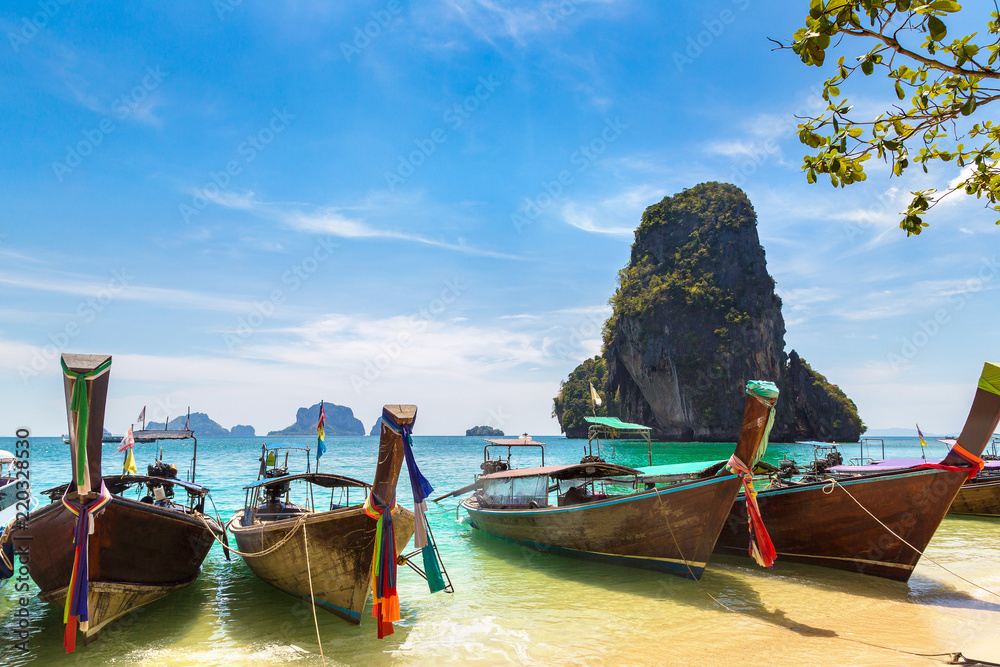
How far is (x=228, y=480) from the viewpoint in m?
31.2

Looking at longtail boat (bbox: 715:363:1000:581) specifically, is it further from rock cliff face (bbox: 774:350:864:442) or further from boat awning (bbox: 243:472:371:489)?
rock cliff face (bbox: 774:350:864:442)

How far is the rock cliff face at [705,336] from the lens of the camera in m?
64.9

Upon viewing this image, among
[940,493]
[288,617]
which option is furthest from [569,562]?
[940,493]

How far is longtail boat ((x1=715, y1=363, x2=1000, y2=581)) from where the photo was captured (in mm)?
8047

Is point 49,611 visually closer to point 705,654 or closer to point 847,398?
point 705,654

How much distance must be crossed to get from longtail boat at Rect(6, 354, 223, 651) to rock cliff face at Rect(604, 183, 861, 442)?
63.4 m

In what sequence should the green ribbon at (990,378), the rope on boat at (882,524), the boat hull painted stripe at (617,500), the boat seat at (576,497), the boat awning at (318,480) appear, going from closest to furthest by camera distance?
the green ribbon at (990,378), the boat hull painted stripe at (617,500), the rope on boat at (882,524), the boat awning at (318,480), the boat seat at (576,497)

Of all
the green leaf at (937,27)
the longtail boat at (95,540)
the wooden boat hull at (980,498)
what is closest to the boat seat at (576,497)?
the longtail boat at (95,540)

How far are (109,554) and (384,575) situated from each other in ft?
12.3

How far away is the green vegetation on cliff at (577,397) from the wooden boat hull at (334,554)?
8377 centimetres

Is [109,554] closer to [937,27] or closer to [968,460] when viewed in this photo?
[937,27]

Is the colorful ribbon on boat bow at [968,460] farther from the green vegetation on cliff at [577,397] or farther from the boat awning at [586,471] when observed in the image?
the green vegetation on cliff at [577,397]

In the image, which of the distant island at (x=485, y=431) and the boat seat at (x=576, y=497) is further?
the distant island at (x=485, y=431)

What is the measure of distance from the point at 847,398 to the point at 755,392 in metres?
83.4
